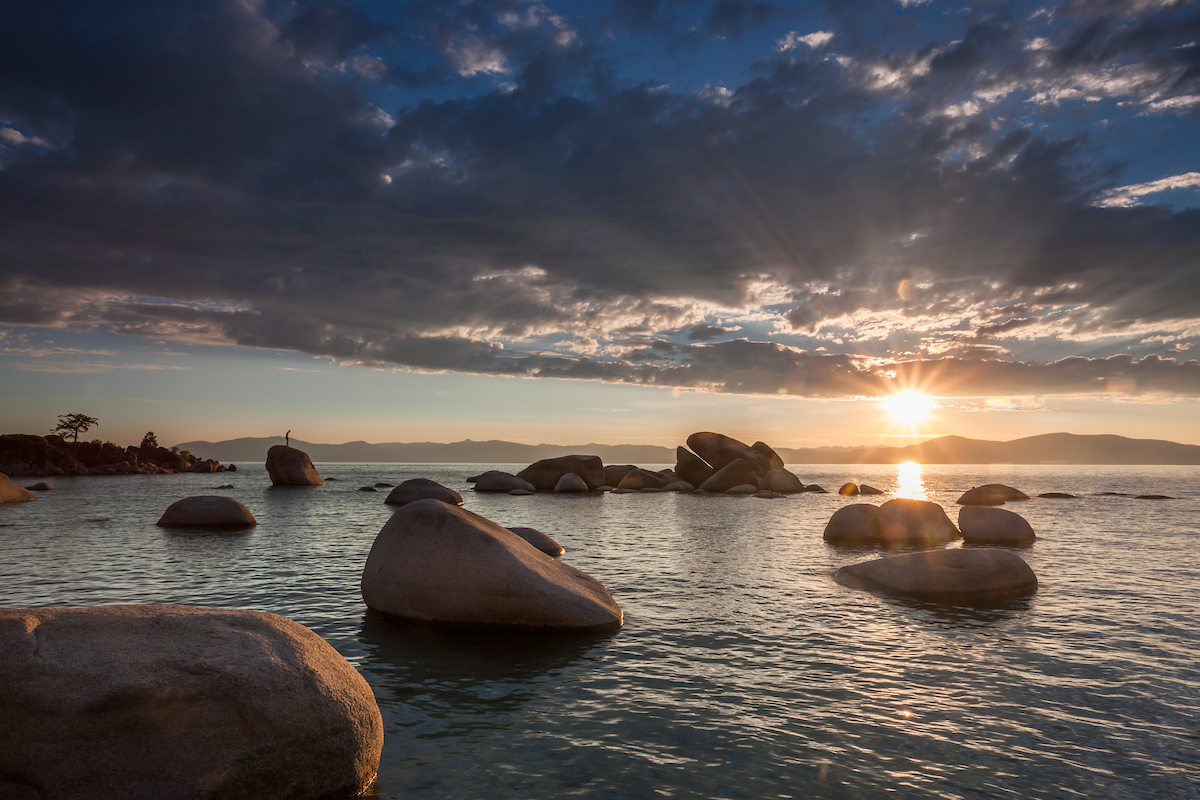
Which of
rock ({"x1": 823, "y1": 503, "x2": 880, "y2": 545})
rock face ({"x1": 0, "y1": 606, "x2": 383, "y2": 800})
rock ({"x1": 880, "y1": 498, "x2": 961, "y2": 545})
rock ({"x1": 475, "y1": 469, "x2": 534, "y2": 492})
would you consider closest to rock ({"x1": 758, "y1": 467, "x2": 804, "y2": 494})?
rock ({"x1": 475, "y1": 469, "x2": 534, "y2": 492})

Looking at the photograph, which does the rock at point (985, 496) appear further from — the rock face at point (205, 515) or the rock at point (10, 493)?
the rock at point (10, 493)

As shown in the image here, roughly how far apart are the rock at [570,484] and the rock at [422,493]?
21962mm

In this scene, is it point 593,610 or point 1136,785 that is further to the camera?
point 593,610

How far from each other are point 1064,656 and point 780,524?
24.7 m

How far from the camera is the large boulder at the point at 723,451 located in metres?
73.3

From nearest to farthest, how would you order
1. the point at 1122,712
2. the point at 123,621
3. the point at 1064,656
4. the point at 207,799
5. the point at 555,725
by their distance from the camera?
1. the point at 207,799
2. the point at 123,621
3. the point at 555,725
4. the point at 1122,712
5. the point at 1064,656

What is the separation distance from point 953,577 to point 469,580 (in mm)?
11751

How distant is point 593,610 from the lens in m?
12.4

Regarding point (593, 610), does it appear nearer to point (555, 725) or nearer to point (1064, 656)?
point (555, 725)

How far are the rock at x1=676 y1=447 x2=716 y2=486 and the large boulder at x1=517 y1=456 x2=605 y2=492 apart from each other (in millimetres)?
10611

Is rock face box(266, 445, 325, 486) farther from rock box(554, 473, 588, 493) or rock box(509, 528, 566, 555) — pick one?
rock box(509, 528, 566, 555)

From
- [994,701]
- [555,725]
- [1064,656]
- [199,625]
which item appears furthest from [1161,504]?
[199,625]

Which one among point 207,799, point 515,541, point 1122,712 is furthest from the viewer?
point 515,541

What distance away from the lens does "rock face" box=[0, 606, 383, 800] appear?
5.22 m
